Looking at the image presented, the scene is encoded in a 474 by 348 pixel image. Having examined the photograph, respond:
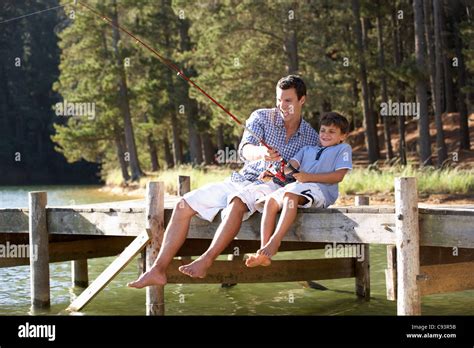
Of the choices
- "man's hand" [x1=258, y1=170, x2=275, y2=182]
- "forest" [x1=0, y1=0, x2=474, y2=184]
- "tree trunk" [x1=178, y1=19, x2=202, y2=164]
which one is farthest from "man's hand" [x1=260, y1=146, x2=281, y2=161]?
"tree trunk" [x1=178, y1=19, x2=202, y2=164]

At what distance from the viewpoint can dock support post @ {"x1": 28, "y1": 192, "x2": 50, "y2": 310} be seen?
10.4m

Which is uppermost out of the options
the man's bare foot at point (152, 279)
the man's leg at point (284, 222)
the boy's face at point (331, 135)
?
the boy's face at point (331, 135)

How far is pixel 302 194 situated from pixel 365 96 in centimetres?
2627

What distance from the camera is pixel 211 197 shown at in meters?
8.49

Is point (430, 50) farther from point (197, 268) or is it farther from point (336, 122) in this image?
point (197, 268)

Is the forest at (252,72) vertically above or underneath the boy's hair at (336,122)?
above

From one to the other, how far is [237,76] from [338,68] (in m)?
3.33

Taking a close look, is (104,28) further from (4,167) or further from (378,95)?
(4,167)

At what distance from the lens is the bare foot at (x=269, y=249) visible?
25.2 ft

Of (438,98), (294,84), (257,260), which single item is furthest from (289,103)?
(438,98)

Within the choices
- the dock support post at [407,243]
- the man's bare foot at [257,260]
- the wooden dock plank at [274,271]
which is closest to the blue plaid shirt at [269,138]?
the man's bare foot at [257,260]

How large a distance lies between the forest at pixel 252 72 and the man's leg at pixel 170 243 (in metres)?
10.2

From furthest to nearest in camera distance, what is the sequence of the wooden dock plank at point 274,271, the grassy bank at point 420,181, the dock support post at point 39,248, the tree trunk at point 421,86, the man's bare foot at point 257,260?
the tree trunk at point 421,86
the grassy bank at point 420,181
the dock support post at point 39,248
the wooden dock plank at point 274,271
the man's bare foot at point 257,260

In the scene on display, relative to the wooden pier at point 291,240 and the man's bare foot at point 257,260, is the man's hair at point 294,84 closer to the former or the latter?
the wooden pier at point 291,240
